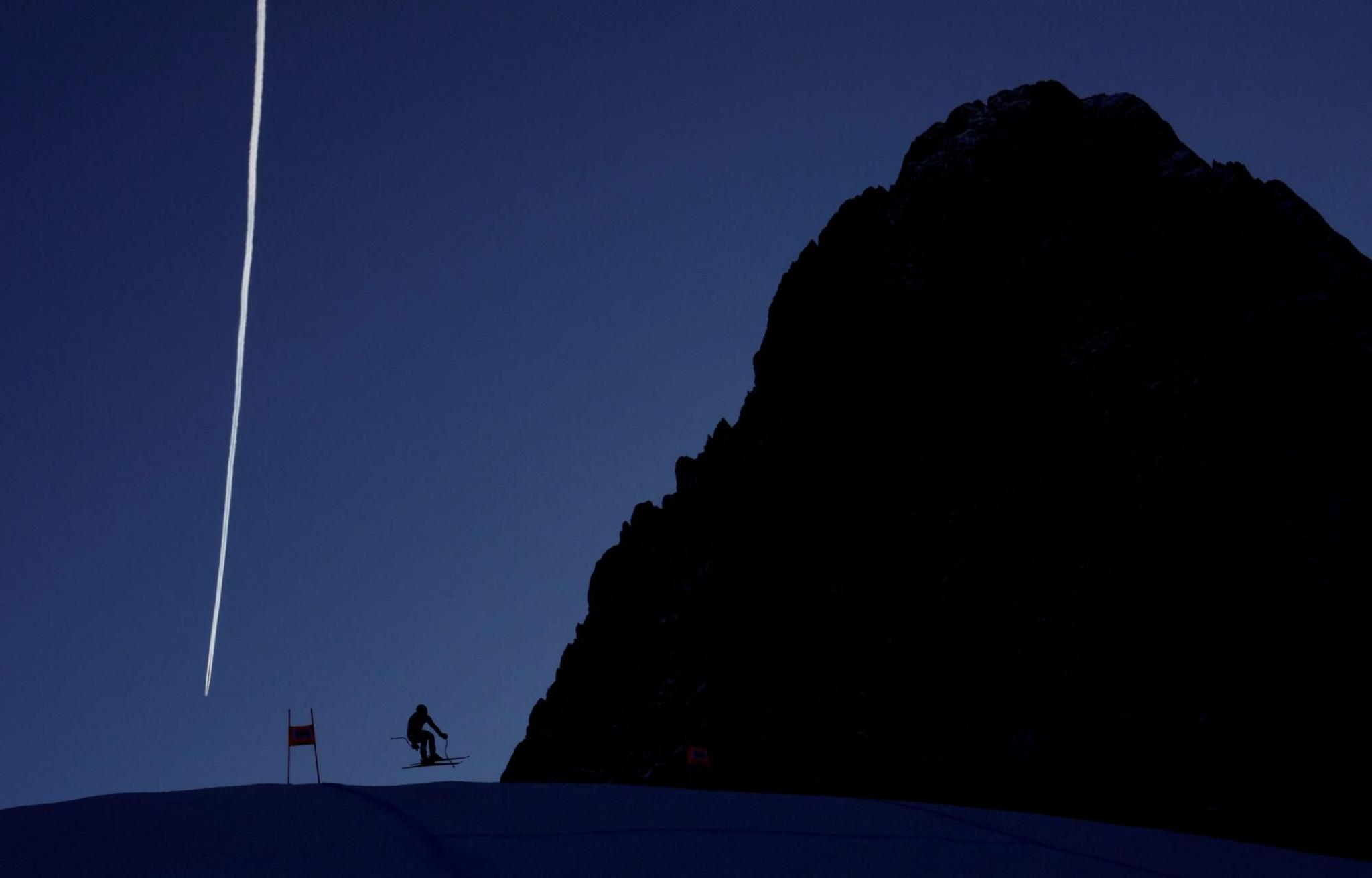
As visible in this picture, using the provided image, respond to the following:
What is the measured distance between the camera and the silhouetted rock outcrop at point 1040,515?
55469mm

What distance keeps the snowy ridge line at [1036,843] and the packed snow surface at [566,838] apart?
34mm

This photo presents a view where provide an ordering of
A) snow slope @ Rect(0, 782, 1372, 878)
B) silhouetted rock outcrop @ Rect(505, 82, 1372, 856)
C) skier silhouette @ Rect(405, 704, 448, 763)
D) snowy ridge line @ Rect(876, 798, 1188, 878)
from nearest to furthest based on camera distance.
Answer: snow slope @ Rect(0, 782, 1372, 878)
snowy ridge line @ Rect(876, 798, 1188, 878)
skier silhouette @ Rect(405, 704, 448, 763)
silhouetted rock outcrop @ Rect(505, 82, 1372, 856)

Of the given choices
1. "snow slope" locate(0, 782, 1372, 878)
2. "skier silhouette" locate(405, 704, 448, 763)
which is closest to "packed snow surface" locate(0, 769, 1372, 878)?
"snow slope" locate(0, 782, 1372, 878)

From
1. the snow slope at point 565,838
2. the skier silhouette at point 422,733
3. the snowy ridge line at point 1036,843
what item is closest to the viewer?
the snow slope at point 565,838

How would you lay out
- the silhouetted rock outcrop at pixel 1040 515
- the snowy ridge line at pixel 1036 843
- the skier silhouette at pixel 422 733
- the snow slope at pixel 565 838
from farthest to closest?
the silhouetted rock outcrop at pixel 1040 515
the skier silhouette at pixel 422 733
the snowy ridge line at pixel 1036 843
the snow slope at pixel 565 838

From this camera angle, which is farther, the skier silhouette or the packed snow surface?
the skier silhouette

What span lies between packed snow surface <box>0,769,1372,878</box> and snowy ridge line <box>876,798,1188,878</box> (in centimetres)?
3

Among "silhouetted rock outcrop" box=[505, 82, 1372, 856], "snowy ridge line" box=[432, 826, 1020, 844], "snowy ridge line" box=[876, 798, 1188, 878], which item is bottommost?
"snowy ridge line" box=[876, 798, 1188, 878]

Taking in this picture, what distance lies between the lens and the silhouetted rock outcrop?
182 ft

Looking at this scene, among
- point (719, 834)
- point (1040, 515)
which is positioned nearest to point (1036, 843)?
point (719, 834)

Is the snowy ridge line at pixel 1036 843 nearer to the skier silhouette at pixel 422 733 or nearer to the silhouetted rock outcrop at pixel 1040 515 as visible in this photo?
the skier silhouette at pixel 422 733

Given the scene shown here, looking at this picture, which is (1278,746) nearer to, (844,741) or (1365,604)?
(1365,604)

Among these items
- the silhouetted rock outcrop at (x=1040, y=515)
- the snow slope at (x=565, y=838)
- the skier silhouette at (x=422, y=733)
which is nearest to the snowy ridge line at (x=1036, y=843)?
the snow slope at (x=565, y=838)

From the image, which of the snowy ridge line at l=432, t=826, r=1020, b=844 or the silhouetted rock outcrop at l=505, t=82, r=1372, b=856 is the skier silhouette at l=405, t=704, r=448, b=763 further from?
the silhouetted rock outcrop at l=505, t=82, r=1372, b=856
